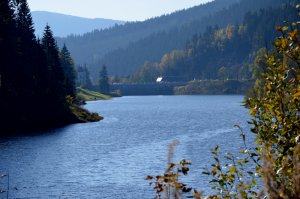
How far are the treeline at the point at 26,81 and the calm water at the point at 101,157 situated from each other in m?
7.66

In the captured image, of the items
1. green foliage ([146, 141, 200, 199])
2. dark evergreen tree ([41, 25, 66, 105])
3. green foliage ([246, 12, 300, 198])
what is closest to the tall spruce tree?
dark evergreen tree ([41, 25, 66, 105])

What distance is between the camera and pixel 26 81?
341 feet

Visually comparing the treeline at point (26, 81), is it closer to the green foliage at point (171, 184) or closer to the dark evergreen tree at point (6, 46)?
Answer: the dark evergreen tree at point (6, 46)

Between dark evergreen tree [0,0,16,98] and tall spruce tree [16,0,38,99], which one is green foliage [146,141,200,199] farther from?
tall spruce tree [16,0,38,99]

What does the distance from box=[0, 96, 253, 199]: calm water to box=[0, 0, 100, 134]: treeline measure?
7.66m

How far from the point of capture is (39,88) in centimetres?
10569

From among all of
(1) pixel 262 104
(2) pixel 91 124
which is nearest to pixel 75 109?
(2) pixel 91 124

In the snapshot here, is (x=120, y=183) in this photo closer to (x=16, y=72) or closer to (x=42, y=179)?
(x=42, y=179)

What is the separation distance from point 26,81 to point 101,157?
46.5 m

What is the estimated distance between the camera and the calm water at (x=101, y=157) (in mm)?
42969

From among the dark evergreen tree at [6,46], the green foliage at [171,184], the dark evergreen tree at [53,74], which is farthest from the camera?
the dark evergreen tree at [53,74]

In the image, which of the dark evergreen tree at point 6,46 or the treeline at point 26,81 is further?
the dark evergreen tree at point 6,46

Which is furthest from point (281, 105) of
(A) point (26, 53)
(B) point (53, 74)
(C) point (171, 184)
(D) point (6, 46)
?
(B) point (53, 74)

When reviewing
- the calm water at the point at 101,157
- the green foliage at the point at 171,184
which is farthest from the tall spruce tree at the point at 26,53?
the green foliage at the point at 171,184
